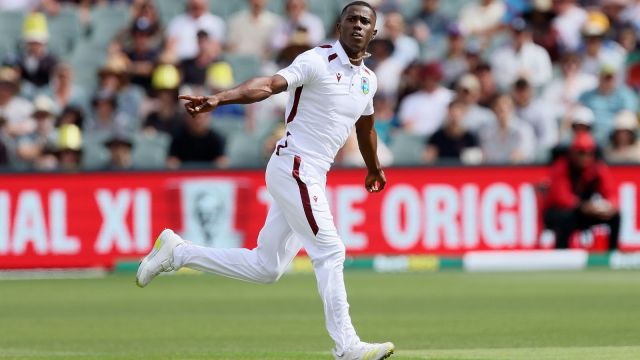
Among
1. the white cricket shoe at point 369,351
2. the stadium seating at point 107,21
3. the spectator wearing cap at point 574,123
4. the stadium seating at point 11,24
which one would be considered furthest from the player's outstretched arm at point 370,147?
the stadium seating at point 11,24

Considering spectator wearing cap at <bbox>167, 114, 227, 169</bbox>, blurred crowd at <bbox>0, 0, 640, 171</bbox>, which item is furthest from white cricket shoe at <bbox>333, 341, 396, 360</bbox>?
spectator wearing cap at <bbox>167, 114, 227, 169</bbox>

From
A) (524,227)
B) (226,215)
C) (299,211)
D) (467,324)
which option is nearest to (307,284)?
(226,215)

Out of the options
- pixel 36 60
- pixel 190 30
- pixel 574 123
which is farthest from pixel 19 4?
pixel 574 123

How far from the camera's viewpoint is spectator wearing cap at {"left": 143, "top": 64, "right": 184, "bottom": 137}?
53.2 feet

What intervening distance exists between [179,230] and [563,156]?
4168 millimetres

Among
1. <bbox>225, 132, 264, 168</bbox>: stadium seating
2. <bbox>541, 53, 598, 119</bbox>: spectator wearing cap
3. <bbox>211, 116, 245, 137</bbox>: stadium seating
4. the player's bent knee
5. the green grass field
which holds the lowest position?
the green grass field

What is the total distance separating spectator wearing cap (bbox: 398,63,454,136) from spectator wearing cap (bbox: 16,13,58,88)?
4.23 meters

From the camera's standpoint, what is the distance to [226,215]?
50.5ft

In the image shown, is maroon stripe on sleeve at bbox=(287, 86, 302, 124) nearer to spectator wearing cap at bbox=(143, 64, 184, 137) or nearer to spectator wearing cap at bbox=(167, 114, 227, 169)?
spectator wearing cap at bbox=(167, 114, 227, 169)

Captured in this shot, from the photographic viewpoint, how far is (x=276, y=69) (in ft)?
55.8

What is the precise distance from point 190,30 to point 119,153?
2.48 m

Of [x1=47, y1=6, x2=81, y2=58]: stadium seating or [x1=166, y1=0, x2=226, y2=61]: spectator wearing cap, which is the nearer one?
[x1=166, y1=0, x2=226, y2=61]: spectator wearing cap

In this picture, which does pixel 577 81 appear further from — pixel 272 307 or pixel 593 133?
pixel 272 307

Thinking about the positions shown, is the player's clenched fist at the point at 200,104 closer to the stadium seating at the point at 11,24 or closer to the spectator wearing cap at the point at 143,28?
the spectator wearing cap at the point at 143,28
